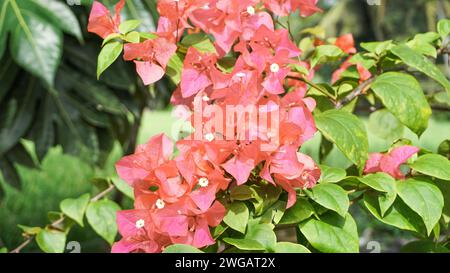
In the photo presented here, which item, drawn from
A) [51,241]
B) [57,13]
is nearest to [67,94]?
[57,13]

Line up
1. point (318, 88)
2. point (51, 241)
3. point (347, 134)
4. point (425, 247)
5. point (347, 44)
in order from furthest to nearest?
point (347, 44)
point (51, 241)
point (425, 247)
point (318, 88)
point (347, 134)

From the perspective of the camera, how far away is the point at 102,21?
3.53ft

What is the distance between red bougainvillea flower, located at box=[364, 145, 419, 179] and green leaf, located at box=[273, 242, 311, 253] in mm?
232

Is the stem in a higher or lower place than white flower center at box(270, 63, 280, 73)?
lower

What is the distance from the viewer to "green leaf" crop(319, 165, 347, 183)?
3.51 feet

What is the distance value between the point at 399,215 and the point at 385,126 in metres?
0.43

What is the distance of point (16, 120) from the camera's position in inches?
90.7

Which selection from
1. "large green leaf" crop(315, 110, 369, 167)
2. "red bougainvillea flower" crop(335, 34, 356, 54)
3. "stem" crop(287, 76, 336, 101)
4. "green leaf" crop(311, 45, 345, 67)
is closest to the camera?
"large green leaf" crop(315, 110, 369, 167)

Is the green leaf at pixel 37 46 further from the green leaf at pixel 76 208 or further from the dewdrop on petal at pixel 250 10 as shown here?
the dewdrop on petal at pixel 250 10

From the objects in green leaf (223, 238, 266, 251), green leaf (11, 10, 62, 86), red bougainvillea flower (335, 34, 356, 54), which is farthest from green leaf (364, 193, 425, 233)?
green leaf (11, 10, 62, 86)

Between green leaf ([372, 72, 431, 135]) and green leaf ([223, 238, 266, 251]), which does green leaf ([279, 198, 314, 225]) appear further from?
green leaf ([372, 72, 431, 135])

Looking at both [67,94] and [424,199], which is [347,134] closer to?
[424,199]

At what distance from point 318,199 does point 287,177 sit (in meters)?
0.07
